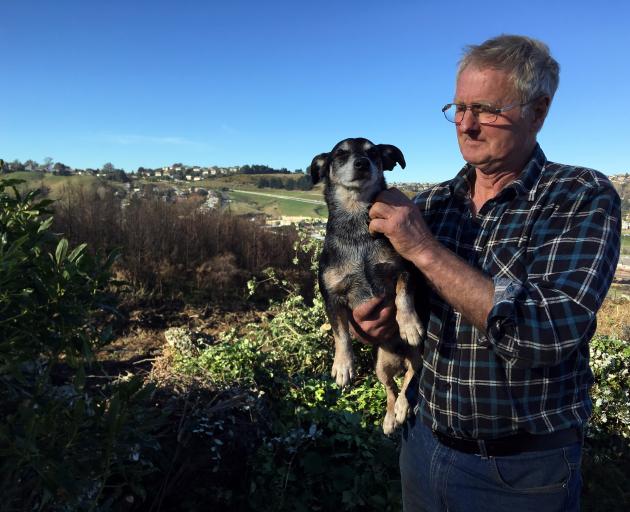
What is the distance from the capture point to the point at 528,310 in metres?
1.64

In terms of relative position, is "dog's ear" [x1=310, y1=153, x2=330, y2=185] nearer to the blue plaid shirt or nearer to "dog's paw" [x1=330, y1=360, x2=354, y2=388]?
"dog's paw" [x1=330, y1=360, x2=354, y2=388]

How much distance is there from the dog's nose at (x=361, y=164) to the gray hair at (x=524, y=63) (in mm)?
1284

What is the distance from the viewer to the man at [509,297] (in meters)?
1.66

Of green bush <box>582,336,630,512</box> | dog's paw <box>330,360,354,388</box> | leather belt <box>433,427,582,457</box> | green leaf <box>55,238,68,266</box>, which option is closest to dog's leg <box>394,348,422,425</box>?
dog's paw <box>330,360,354,388</box>

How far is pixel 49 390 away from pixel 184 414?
64.1 inches

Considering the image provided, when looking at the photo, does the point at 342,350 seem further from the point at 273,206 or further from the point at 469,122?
the point at 273,206

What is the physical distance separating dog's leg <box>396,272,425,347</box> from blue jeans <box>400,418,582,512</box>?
1.87 feet

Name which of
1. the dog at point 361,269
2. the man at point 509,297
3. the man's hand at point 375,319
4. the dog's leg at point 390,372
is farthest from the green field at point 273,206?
the man at point 509,297

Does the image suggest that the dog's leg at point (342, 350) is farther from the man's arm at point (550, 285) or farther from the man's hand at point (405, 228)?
the man's arm at point (550, 285)

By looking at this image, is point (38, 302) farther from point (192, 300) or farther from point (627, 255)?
point (627, 255)

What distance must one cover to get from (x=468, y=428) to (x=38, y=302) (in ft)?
5.84

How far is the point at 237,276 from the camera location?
9.29 m

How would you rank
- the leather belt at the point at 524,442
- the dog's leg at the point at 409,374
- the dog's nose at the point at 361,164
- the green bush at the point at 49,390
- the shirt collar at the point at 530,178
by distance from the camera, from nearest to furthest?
the green bush at the point at 49,390, the leather belt at the point at 524,442, the shirt collar at the point at 530,178, the dog's leg at the point at 409,374, the dog's nose at the point at 361,164

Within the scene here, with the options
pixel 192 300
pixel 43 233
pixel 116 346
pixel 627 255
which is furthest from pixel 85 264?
pixel 627 255
